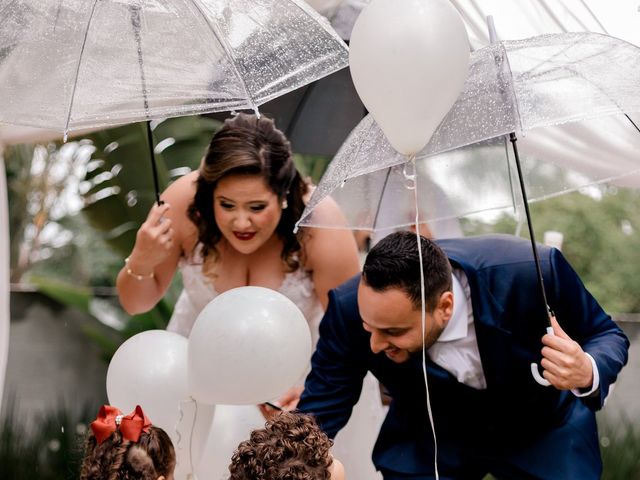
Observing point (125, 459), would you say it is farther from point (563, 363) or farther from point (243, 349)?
point (563, 363)

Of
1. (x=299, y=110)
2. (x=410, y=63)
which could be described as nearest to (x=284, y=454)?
(x=410, y=63)

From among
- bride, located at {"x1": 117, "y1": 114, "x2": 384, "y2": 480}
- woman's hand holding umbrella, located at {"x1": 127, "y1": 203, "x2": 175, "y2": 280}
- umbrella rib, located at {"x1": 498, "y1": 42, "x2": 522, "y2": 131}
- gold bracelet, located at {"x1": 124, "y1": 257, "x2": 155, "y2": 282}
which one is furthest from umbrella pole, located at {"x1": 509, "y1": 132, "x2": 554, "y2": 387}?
gold bracelet, located at {"x1": 124, "y1": 257, "x2": 155, "y2": 282}

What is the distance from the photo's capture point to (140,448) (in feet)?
8.68

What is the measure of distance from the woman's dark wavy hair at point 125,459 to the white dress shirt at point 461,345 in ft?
3.25

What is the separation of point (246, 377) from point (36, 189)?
644 cm

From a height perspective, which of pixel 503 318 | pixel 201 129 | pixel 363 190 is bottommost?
pixel 503 318

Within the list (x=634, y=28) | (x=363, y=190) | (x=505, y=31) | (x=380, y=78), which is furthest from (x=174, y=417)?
(x=634, y=28)

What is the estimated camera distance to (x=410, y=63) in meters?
2.76

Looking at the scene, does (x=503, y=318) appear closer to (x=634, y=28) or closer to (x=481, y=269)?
(x=481, y=269)

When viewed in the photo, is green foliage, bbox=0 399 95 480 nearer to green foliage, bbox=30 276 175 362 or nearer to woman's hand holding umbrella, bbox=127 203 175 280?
green foliage, bbox=30 276 175 362

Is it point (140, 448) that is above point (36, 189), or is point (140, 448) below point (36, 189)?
below

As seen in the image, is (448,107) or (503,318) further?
(503,318)

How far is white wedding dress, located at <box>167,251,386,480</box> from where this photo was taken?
3379mm

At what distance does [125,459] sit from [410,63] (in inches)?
49.8
